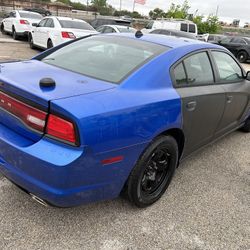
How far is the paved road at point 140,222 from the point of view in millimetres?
2416

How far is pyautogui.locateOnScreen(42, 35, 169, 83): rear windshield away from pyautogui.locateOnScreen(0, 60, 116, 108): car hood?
15 centimetres

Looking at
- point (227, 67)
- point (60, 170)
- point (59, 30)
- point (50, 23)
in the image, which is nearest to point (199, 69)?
point (227, 67)

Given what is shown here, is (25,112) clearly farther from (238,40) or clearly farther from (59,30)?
(238,40)

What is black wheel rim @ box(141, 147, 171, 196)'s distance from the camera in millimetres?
2783

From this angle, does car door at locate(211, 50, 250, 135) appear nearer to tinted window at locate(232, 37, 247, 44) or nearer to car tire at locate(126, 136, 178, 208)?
car tire at locate(126, 136, 178, 208)

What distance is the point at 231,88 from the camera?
148 inches

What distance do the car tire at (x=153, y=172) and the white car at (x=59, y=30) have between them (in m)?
7.61

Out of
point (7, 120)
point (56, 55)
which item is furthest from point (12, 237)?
point (56, 55)

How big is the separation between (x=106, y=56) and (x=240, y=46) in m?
16.8

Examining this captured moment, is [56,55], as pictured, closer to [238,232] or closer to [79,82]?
[79,82]

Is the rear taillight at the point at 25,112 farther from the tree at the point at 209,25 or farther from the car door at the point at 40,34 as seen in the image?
the tree at the point at 209,25

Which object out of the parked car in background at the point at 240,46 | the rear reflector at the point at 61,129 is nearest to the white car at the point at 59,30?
the rear reflector at the point at 61,129

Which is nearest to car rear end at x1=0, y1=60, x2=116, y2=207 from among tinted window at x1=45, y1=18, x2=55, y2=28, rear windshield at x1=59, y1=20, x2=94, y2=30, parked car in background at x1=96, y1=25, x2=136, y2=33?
rear windshield at x1=59, y1=20, x2=94, y2=30

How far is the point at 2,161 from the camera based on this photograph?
2.42 meters
